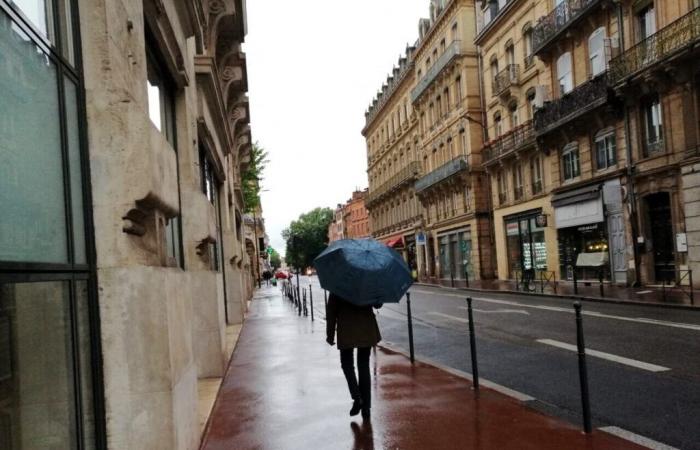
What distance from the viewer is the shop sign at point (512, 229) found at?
33.2m

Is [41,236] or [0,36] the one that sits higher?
[0,36]

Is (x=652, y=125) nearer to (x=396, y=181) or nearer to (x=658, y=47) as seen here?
(x=658, y=47)

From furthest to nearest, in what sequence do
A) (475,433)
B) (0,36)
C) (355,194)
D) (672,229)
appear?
(355,194) < (672,229) < (475,433) < (0,36)

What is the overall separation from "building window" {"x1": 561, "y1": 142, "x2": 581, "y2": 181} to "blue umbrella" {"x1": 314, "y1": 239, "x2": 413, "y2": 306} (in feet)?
75.5

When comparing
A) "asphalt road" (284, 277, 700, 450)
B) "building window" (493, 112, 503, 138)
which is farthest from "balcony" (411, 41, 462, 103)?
"asphalt road" (284, 277, 700, 450)

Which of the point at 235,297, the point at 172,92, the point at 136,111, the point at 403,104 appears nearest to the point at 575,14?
the point at 235,297

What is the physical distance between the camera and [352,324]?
5.79 m

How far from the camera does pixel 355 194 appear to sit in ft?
373

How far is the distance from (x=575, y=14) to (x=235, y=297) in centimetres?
1884

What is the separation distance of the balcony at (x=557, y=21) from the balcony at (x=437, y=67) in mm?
9535

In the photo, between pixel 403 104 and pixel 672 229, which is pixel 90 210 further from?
pixel 403 104

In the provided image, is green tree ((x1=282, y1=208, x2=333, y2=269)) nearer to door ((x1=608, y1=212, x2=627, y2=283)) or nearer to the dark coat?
door ((x1=608, y1=212, x2=627, y2=283))

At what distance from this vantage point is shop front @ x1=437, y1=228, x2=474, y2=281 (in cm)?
3934

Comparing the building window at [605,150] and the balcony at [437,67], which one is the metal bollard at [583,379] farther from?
the balcony at [437,67]
